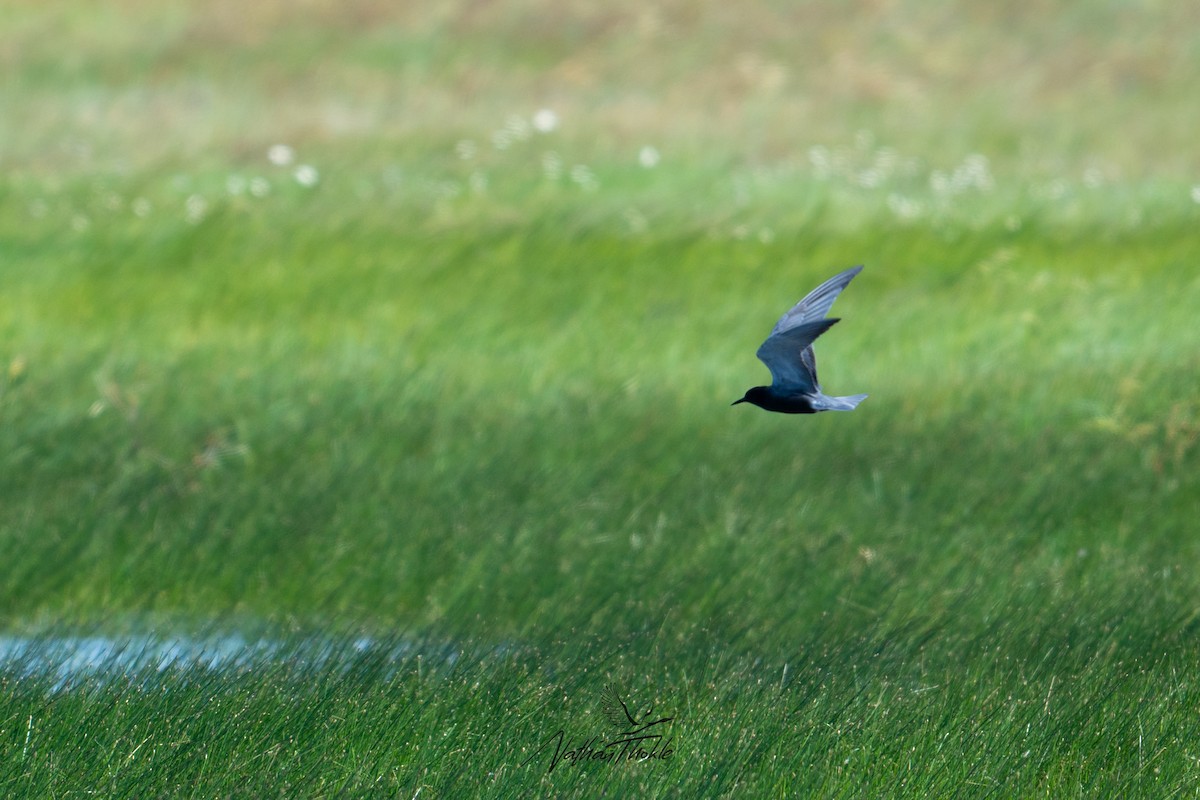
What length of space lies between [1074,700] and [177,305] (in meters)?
9.10

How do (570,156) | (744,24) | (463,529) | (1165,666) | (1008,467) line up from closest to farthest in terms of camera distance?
(1165,666) → (463,529) → (1008,467) → (570,156) → (744,24)

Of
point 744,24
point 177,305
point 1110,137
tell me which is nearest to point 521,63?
point 744,24

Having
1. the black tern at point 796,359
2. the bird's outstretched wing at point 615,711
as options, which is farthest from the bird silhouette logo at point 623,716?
the black tern at point 796,359

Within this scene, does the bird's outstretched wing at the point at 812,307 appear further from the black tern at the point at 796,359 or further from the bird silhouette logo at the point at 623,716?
the bird silhouette logo at the point at 623,716

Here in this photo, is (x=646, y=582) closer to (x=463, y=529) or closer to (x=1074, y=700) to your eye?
(x=463, y=529)

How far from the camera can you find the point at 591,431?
11133 millimetres

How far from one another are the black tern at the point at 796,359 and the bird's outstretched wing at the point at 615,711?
5.34 ft

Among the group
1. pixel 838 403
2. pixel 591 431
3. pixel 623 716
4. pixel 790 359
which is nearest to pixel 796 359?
pixel 790 359

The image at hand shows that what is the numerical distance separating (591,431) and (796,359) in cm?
531

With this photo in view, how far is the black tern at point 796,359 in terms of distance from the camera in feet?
18.9

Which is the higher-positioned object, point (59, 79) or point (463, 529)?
point (59, 79)

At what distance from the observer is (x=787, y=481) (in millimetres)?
10422

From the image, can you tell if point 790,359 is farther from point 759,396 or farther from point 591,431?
point 591,431

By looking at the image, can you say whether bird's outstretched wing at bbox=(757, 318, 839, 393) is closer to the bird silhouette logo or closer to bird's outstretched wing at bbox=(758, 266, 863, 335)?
bird's outstretched wing at bbox=(758, 266, 863, 335)
